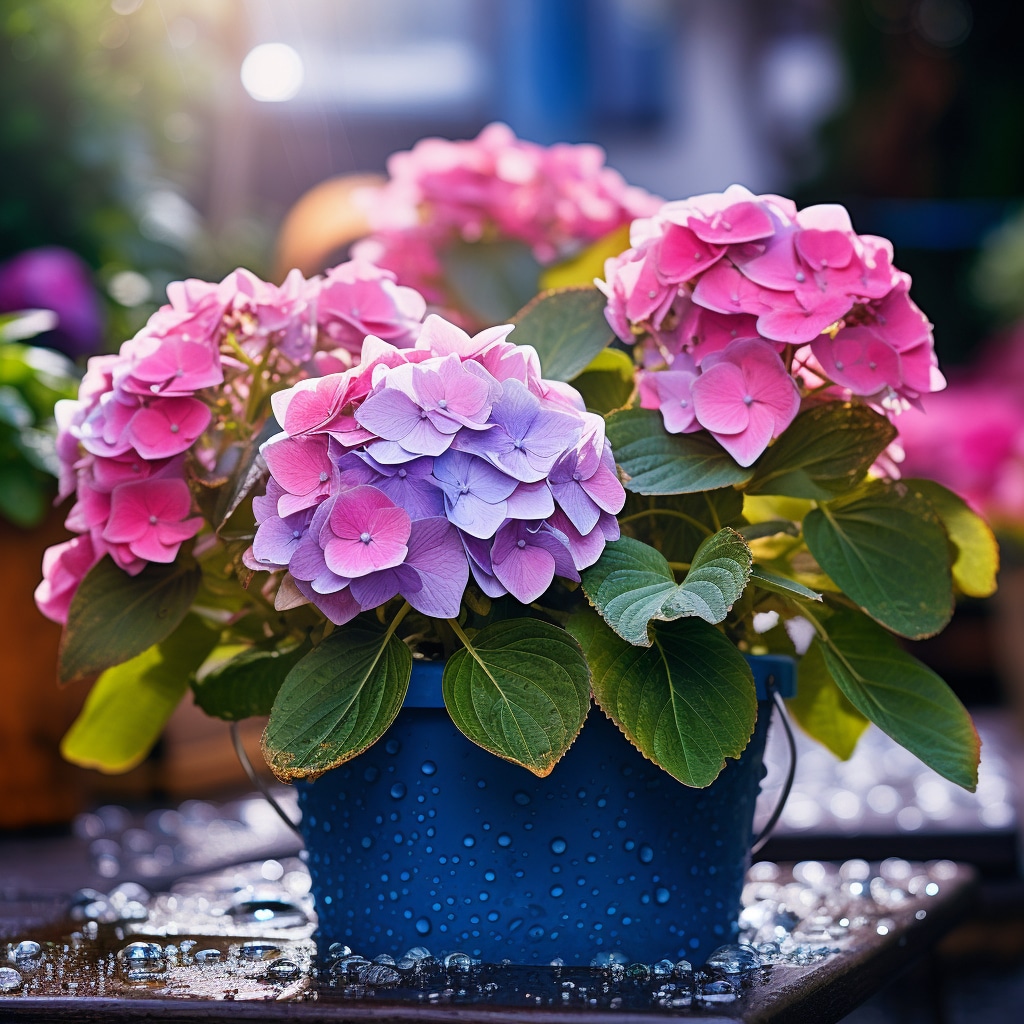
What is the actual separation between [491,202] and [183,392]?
0.66m

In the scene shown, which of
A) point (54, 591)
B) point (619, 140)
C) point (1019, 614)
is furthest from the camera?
point (619, 140)

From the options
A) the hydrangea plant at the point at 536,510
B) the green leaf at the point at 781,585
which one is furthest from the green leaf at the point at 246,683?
the green leaf at the point at 781,585

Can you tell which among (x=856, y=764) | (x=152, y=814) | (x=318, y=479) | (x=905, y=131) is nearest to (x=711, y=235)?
(x=318, y=479)

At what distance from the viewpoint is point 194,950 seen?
23.5 inches

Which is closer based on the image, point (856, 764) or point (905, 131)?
point (856, 764)

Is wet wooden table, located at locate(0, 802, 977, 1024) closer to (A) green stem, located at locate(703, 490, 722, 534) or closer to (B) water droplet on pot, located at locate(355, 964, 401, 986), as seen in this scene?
(B) water droplet on pot, located at locate(355, 964, 401, 986)

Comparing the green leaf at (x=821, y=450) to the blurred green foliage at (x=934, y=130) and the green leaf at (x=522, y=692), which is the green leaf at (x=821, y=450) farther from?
the blurred green foliage at (x=934, y=130)

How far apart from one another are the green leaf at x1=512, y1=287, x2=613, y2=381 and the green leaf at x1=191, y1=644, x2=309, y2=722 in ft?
0.63

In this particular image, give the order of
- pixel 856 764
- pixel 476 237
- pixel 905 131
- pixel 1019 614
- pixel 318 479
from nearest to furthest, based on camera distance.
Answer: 1. pixel 318 479
2. pixel 476 237
3. pixel 856 764
4. pixel 1019 614
5. pixel 905 131

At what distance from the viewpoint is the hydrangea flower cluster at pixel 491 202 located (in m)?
1.16

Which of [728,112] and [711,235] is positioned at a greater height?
[728,112]

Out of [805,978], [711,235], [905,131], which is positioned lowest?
[805,978]

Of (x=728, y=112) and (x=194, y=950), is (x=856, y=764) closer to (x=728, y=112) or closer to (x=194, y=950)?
(x=194, y=950)

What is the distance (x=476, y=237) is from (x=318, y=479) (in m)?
0.74
